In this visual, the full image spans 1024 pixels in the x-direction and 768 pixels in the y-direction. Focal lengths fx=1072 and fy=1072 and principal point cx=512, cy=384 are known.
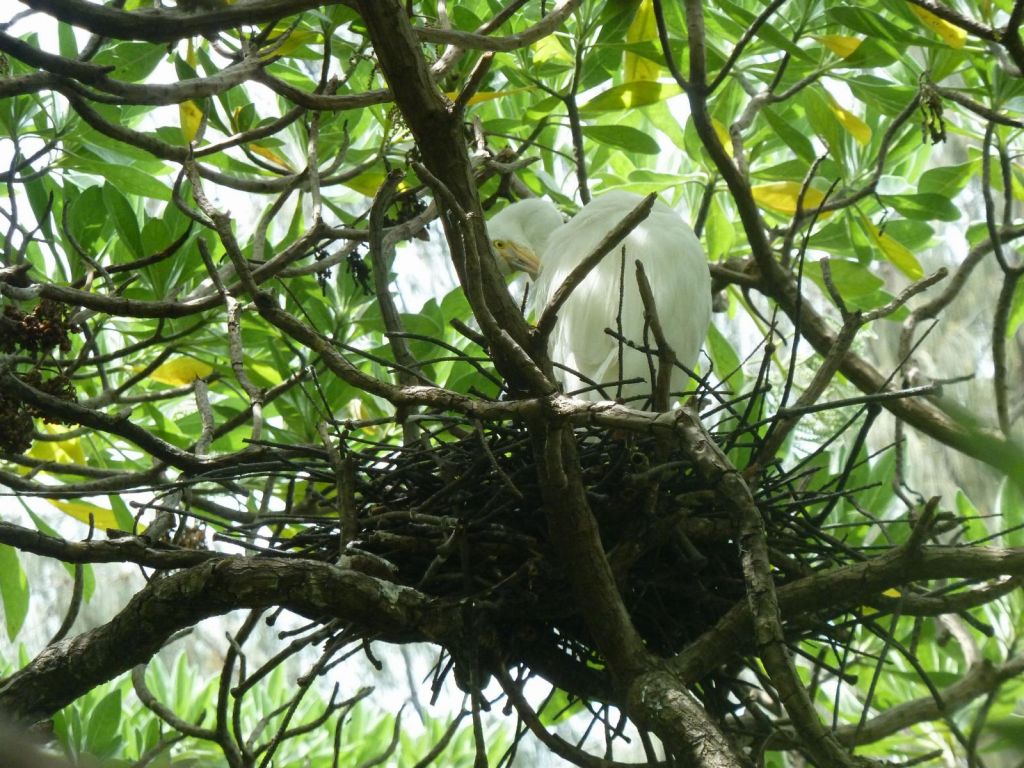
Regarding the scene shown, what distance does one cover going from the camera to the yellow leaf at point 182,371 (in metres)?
2.70

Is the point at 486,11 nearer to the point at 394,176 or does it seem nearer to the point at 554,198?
the point at 554,198

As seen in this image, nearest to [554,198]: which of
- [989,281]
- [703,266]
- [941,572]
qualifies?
[703,266]

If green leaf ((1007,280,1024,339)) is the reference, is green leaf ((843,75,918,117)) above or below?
above

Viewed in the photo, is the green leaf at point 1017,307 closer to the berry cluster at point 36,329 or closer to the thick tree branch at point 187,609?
the thick tree branch at point 187,609

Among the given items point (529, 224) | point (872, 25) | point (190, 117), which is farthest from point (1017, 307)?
point (190, 117)

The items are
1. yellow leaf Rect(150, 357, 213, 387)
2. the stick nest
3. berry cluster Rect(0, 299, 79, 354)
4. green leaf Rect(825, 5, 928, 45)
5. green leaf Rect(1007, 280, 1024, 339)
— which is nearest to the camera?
the stick nest

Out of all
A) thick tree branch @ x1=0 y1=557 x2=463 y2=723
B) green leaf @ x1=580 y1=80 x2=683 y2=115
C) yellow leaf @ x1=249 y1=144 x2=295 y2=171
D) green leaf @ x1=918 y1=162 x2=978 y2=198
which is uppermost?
green leaf @ x1=918 y1=162 x2=978 y2=198

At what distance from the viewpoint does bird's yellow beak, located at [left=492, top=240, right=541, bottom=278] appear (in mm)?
2980

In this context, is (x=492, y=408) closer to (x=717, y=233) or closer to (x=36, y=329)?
(x=36, y=329)

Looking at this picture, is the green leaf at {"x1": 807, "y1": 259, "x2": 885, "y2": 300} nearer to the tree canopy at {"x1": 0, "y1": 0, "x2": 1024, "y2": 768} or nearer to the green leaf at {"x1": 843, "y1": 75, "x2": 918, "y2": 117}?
the tree canopy at {"x1": 0, "y1": 0, "x2": 1024, "y2": 768}

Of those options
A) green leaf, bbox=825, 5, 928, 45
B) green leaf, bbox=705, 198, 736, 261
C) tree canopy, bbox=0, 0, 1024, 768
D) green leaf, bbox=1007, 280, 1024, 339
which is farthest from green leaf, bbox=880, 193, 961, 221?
green leaf, bbox=825, 5, 928, 45

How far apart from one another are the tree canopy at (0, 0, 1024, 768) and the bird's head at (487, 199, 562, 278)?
11 centimetres

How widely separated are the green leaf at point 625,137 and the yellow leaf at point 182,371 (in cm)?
112

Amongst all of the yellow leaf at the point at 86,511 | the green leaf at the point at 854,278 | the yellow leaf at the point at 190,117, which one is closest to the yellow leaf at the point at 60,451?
the yellow leaf at the point at 86,511
